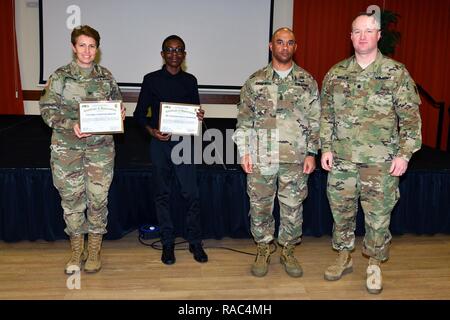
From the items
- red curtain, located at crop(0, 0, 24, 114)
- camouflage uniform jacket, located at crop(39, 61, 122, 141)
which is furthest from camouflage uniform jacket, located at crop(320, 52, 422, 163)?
red curtain, located at crop(0, 0, 24, 114)

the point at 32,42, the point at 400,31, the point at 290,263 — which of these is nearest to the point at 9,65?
the point at 32,42

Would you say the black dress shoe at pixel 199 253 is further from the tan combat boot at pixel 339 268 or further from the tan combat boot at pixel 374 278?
the tan combat boot at pixel 374 278

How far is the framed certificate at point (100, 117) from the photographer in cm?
253

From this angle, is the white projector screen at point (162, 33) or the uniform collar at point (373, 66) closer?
the uniform collar at point (373, 66)

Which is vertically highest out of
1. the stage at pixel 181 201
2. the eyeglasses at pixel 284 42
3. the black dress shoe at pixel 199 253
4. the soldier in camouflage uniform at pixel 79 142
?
the eyeglasses at pixel 284 42

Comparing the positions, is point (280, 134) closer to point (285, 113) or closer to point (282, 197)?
point (285, 113)

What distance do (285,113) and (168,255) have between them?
4.04 feet

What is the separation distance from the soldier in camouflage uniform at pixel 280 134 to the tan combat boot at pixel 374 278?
0.43 metres

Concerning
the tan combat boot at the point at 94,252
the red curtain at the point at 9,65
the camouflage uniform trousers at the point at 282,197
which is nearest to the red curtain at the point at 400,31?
the red curtain at the point at 9,65

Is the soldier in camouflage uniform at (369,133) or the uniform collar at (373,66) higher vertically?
the uniform collar at (373,66)

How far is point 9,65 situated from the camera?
6363mm

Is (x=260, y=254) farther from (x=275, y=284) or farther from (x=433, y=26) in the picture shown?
(x=433, y=26)

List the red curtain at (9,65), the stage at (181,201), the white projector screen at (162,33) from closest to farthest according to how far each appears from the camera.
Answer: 1. the stage at (181,201)
2. the red curtain at (9,65)
3. the white projector screen at (162,33)
